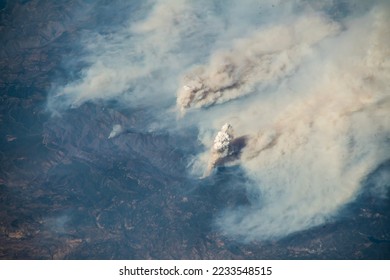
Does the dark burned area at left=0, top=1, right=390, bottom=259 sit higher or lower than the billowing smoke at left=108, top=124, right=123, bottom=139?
lower

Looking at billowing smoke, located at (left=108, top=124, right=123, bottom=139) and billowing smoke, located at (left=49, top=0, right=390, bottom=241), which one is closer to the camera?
billowing smoke, located at (left=49, top=0, right=390, bottom=241)

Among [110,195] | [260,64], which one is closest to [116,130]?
[110,195]

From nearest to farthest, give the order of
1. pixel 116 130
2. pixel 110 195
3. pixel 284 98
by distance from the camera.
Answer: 1. pixel 284 98
2. pixel 116 130
3. pixel 110 195

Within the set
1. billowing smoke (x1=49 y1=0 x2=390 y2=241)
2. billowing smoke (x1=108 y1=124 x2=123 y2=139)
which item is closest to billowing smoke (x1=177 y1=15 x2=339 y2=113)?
billowing smoke (x1=49 y1=0 x2=390 y2=241)

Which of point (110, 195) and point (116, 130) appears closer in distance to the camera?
point (116, 130)

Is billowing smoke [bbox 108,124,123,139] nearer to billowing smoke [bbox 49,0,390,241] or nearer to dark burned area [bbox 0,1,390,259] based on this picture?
dark burned area [bbox 0,1,390,259]

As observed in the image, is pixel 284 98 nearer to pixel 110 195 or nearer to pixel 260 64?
pixel 260 64

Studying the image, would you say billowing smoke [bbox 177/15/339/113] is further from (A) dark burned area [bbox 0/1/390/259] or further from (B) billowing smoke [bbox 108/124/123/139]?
(B) billowing smoke [bbox 108/124/123/139]
